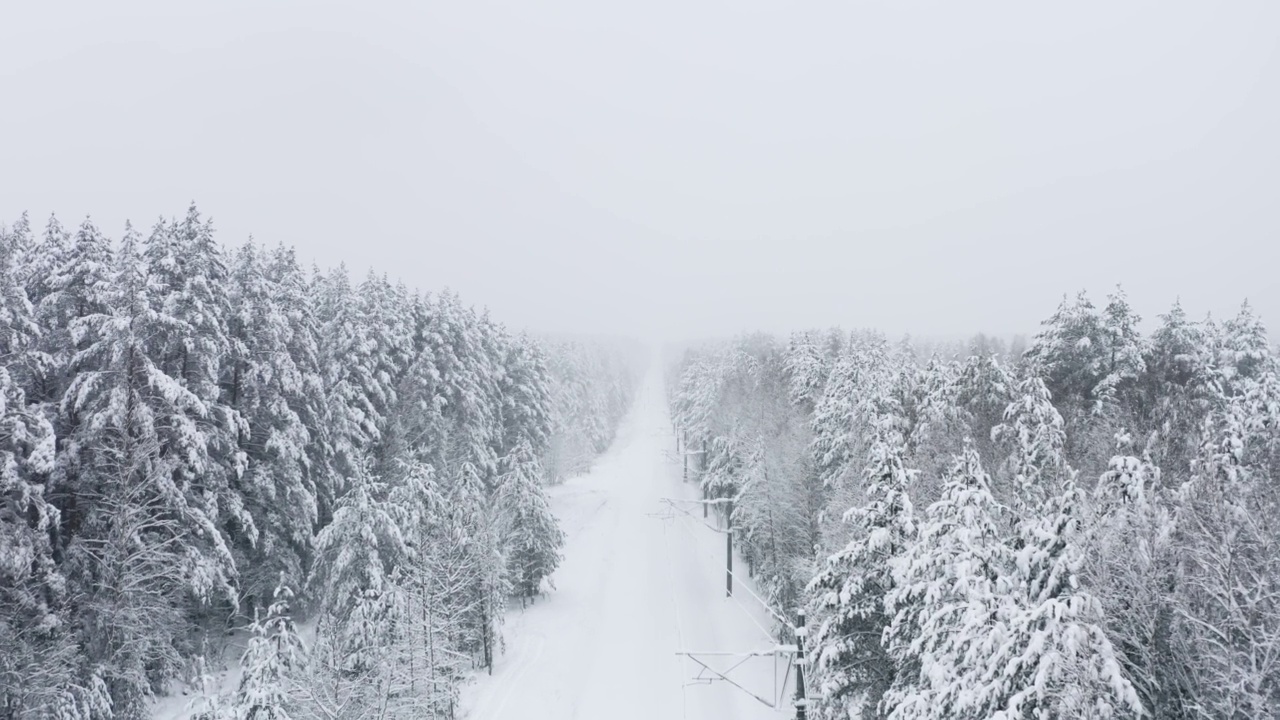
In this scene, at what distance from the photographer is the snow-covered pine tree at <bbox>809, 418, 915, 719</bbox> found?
13.4 metres

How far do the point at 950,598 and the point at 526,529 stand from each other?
2399cm

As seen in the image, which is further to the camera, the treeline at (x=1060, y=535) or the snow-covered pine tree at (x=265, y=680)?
the snow-covered pine tree at (x=265, y=680)

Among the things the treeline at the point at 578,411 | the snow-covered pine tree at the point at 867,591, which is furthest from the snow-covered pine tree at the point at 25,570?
the treeline at the point at 578,411

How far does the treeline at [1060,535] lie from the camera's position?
812cm

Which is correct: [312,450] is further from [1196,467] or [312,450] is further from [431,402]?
[1196,467]

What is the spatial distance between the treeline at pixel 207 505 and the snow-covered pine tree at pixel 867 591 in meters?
10.3

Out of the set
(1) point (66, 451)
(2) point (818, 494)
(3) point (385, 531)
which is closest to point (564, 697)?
(3) point (385, 531)

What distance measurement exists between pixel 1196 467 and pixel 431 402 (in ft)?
104

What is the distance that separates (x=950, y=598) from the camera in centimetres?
1102

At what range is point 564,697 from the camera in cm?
2408

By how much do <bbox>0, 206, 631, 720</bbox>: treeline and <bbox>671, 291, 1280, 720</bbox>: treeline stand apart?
37.6ft

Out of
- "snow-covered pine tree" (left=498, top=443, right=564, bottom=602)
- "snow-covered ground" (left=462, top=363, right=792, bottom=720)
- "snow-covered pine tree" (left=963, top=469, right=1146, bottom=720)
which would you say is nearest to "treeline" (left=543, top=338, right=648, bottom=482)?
"snow-covered ground" (left=462, top=363, right=792, bottom=720)

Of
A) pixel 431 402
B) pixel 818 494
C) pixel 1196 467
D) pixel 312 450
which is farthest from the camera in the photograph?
pixel 431 402

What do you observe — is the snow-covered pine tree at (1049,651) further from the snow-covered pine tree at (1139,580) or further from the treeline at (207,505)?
the treeline at (207,505)
